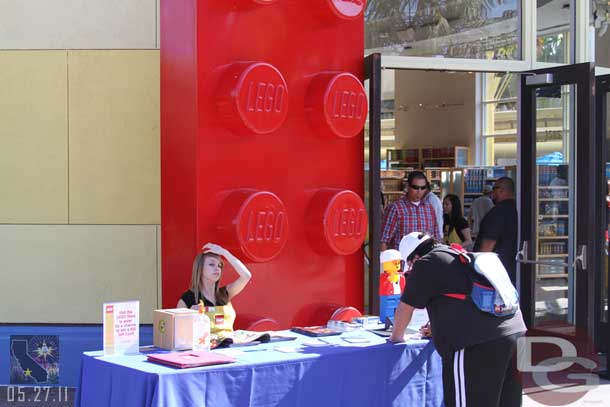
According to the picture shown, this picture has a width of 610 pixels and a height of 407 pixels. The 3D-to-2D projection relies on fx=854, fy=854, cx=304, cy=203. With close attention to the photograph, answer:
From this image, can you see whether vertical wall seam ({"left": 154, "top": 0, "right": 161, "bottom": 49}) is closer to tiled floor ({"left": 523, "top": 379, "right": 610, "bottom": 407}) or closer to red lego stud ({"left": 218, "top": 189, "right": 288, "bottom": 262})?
red lego stud ({"left": 218, "top": 189, "right": 288, "bottom": 262})

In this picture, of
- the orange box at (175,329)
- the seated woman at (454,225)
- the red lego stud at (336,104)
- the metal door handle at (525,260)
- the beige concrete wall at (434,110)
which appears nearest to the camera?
the orange box at (175,329)

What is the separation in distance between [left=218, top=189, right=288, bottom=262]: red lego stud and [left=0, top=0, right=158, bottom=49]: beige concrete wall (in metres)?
1.63

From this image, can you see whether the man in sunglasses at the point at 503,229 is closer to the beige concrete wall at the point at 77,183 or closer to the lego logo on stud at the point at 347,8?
the lego logo on stud at the point at 347,8

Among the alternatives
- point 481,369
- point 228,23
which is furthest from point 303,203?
point 481,369

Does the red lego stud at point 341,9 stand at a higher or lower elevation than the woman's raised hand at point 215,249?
higher

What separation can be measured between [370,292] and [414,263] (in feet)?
6.48

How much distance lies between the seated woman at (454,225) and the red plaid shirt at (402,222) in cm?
238

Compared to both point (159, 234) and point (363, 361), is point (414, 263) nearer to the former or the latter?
point (363, 361)

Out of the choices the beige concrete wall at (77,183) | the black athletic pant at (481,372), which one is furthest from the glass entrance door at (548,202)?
the black athletic pant at (481,372)

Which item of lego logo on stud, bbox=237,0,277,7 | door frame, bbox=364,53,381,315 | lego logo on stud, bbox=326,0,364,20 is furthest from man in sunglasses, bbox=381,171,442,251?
lego logo on stud, bbox=237,0,277,7

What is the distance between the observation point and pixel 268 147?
5715 mm

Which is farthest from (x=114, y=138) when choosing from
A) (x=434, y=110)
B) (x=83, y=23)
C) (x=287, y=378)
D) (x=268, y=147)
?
(x=434, y=110)
